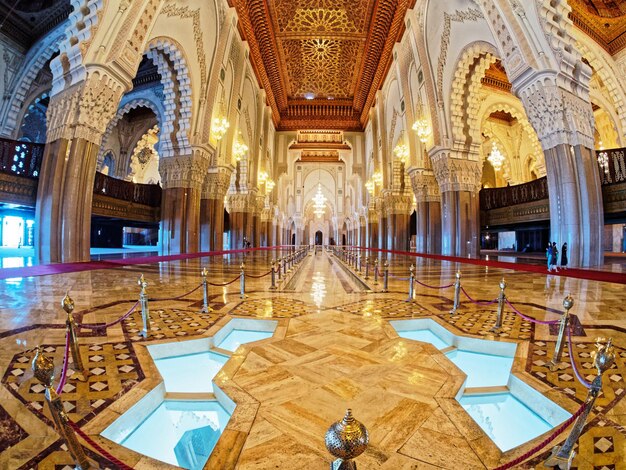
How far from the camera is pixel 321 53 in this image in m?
15.6

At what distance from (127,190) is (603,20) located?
16683 mm

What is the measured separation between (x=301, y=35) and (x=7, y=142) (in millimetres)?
11774

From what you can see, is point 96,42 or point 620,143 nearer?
point 96,42

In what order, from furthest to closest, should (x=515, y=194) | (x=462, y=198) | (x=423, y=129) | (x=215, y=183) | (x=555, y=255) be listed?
(x=215, y=183) → (x=515, y=194) → (x=423, y=129) → (x=462, y=198) → (x=555, y=255)

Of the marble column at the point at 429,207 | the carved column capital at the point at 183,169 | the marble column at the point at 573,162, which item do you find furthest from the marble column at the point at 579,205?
the carved column capital at the point at 183,169

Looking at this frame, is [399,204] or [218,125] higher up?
[218,125]

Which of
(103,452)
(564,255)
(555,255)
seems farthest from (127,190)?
(564,255)

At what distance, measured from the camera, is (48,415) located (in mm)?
1321

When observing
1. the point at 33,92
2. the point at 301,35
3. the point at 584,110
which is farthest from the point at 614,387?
the point at 33,92

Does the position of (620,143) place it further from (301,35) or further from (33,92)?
(33,92)

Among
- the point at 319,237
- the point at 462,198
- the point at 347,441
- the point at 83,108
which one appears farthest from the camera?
the point at 319,237

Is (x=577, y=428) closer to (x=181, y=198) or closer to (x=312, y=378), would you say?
(x=312, y=378)

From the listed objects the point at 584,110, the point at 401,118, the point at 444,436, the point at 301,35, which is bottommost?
the point at 444,436

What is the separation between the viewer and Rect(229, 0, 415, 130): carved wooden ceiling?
40.8 feet
